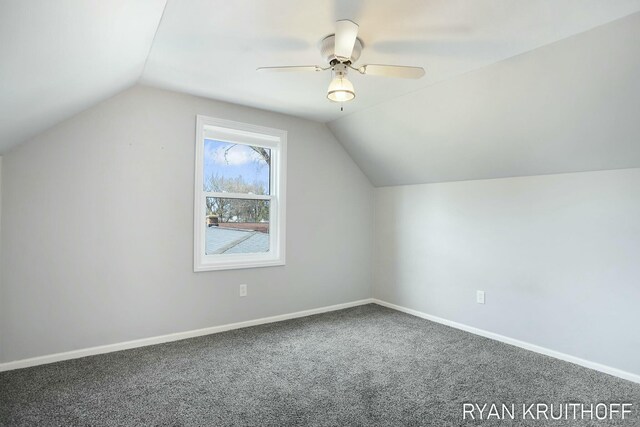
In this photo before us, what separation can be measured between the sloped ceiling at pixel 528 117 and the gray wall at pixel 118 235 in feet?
4.28

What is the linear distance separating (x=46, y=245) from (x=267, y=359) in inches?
75.8

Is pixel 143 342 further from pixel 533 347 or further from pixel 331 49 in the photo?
pixel 533 347

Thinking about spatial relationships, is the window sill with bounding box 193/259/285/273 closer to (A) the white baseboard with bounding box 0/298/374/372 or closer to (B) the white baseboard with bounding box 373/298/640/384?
(A) the white baseboard with bounding box 0/298/374/372

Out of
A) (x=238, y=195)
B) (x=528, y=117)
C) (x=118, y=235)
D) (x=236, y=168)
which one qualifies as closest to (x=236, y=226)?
(x=238, y=195)

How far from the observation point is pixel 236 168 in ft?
12.5

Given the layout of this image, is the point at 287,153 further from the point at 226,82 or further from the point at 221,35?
the point at 221,35

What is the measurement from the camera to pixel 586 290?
2842 mm

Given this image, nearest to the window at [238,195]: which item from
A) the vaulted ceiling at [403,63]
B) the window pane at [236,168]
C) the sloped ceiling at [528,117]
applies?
the window pane at [236,168]

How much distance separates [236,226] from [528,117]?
287 cm

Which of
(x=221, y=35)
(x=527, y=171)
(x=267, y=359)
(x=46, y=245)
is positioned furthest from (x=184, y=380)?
(x=527, y=171)

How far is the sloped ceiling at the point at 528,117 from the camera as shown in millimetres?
2227

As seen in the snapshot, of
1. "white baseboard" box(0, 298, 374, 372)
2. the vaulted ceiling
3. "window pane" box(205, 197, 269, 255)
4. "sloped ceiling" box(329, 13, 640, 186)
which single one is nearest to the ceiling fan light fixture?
the vaulted ceiling

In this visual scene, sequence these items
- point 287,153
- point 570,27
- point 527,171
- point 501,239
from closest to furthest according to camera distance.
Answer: point 570,27 < point 527,171 < point 501,239 < point 287,153

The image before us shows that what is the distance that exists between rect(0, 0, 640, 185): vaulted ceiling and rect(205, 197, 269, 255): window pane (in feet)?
3.53
